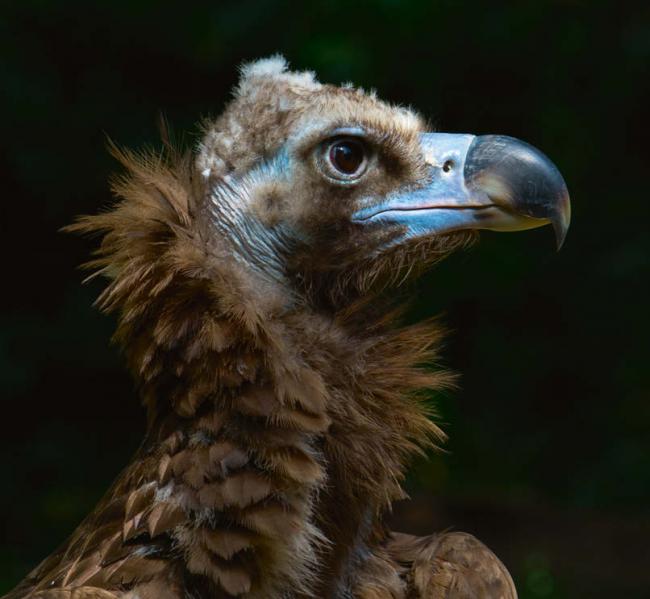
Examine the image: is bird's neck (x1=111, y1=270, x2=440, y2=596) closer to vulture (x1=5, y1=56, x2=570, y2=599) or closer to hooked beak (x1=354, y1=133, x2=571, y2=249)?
vulture (x1=5, y1=56, x2=570, y2=599)

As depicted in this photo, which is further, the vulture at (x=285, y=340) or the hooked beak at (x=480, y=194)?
the hooked beak at (x=480, y=194)

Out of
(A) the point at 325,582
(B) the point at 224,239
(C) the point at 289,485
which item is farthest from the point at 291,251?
(A) the point at 325,582

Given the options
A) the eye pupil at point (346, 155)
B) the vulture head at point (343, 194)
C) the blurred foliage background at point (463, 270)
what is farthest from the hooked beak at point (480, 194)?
the blurred foliage background at point (463, 270)

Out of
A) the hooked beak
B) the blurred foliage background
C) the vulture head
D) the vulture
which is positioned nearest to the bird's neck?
the vulture

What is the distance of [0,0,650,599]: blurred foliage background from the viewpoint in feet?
17.0

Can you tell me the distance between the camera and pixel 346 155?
282 centimetres

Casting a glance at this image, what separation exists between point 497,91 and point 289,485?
Answer: 11.4 ft

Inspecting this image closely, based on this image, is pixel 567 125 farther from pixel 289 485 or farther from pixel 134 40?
pixel 289 485

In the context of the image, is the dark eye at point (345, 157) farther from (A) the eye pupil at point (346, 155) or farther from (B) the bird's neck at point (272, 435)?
(B) the bird's neck at point (272, 435)

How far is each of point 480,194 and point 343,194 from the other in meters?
0.33

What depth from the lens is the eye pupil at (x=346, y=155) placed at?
281cm

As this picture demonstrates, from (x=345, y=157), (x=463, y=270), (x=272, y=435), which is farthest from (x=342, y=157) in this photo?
(x=463, y=270)

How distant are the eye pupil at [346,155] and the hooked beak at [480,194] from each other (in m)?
0.11

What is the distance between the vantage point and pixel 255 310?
2.61 m
